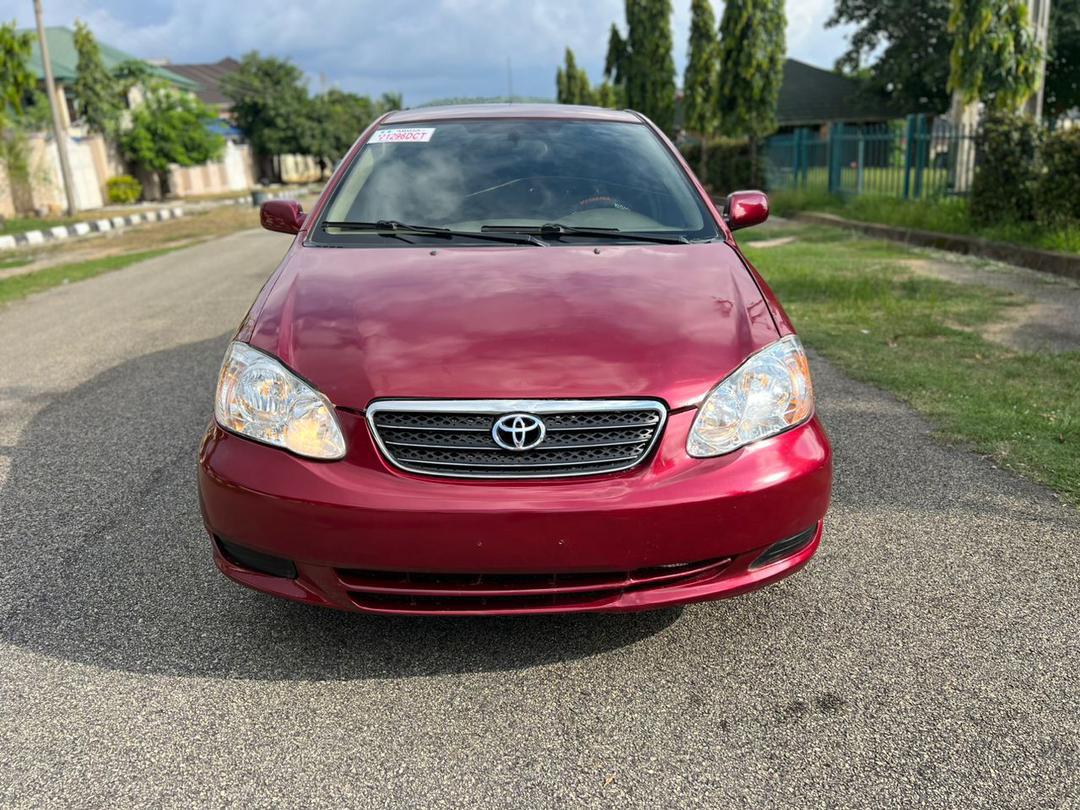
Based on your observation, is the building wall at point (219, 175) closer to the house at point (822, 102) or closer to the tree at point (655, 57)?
the tree at point (655, 57)

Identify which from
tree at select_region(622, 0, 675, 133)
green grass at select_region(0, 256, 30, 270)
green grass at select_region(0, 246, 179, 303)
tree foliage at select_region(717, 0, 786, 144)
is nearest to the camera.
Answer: green grass at select_region(0, 246, 179, 303)

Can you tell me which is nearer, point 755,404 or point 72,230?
point 755,404

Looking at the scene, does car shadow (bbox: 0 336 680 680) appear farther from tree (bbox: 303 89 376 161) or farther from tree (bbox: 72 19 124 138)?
tree (bbox: 303 89 376 161)

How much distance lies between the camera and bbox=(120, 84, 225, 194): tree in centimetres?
4078

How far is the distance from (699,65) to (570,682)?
26.1 meters

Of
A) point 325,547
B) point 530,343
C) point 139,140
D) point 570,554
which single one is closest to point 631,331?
point 530,343

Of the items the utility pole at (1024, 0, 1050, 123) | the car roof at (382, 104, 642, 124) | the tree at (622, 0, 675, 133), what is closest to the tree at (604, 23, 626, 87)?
the tree at (622, 0, 675, 133)

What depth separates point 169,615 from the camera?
2.89 meters

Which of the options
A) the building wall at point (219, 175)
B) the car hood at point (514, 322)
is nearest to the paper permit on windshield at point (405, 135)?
the car hood at point (514, 322)

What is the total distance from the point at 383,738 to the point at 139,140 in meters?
43.7

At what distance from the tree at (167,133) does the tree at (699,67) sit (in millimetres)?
25138

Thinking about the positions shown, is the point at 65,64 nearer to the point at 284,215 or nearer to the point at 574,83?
the point at 574,83

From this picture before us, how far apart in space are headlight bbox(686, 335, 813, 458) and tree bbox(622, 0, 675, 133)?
31472 mm

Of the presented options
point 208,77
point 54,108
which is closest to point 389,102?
point 208,77
